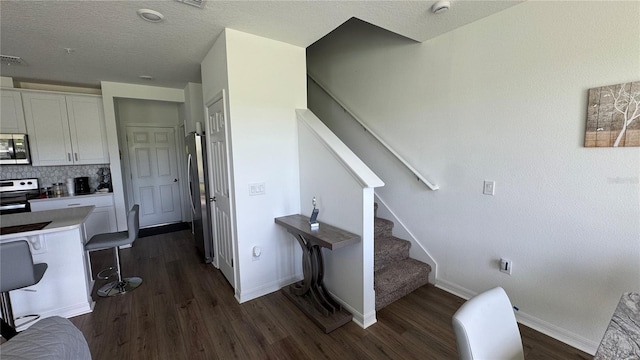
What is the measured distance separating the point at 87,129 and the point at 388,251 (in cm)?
475

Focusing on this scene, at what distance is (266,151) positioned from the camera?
2.61 metres

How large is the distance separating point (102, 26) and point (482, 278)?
13.1 ft

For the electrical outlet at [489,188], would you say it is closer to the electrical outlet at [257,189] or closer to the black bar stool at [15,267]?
the electrical outlet at [257,189]

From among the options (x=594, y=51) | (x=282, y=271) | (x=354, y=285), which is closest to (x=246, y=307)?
(x=282, y=271)

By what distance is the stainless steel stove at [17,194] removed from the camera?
3.41 meters

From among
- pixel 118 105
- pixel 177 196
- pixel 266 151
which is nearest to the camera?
pixel 266 151

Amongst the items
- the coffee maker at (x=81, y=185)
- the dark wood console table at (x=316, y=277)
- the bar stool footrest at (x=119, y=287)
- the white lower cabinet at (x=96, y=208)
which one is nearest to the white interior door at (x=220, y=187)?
the dark wood console table at (x=316, y=277)

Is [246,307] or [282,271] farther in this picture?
[282,271]

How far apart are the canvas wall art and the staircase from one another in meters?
1.73

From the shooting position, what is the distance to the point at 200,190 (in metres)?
3.40

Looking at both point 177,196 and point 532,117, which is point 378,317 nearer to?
point 532,117

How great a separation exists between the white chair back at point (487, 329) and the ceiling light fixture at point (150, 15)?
269cm

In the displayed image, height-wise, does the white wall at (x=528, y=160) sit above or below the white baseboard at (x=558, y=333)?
above

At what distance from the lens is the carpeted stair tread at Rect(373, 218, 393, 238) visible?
2936 mm
